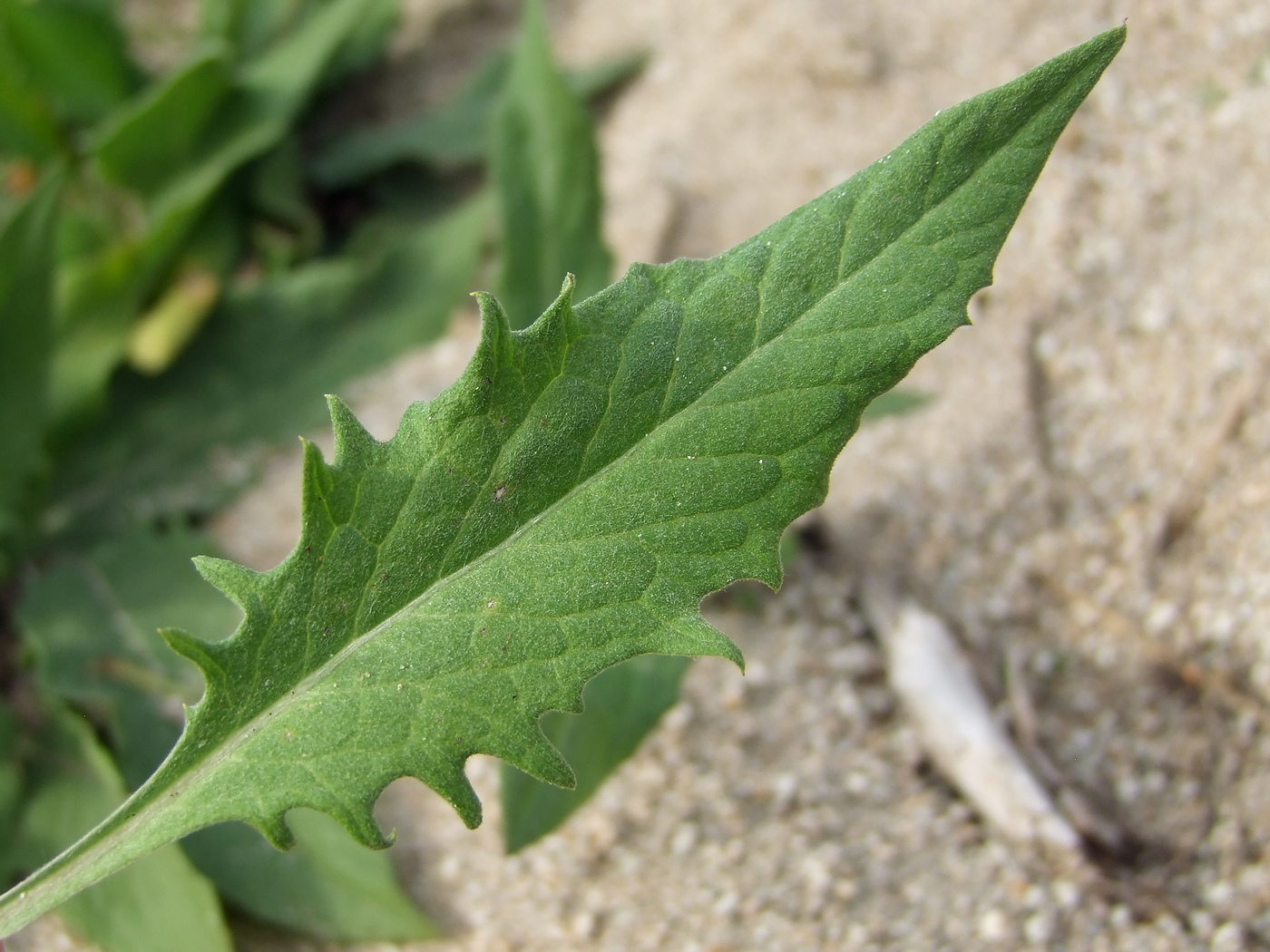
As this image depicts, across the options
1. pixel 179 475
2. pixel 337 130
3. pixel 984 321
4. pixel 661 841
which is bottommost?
pixel 661 841

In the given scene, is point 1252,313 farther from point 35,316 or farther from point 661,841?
point 35,316

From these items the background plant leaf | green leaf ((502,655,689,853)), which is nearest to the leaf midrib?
green leaf ((502,655,689,853))

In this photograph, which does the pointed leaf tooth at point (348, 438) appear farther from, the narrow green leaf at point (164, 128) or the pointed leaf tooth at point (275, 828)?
the narrow green leaf at point (164, 128)

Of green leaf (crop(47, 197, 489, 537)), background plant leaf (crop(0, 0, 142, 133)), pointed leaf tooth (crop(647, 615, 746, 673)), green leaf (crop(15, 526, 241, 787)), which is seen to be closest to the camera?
pointed leaf tooth (crop(647, 615, 746, 673))

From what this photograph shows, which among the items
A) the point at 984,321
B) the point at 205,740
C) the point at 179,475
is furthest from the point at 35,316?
the point at 984,321

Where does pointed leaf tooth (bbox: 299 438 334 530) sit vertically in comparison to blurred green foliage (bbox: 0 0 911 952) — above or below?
below

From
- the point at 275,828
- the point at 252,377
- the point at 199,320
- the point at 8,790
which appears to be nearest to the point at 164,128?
the point at 199,320

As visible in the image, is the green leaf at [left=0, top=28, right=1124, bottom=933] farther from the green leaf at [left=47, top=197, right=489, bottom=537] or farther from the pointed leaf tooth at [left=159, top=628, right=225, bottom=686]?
the green leaf at [left=47, top=197, right=489, bottom=537]
